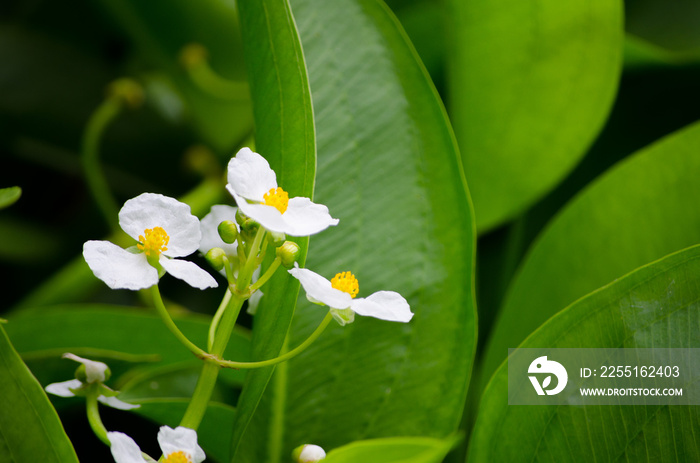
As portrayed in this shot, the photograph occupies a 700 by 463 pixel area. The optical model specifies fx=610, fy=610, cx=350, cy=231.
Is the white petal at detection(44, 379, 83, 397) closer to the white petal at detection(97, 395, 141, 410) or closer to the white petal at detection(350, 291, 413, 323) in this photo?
the white petal at detection(97, 395, 141, 410)

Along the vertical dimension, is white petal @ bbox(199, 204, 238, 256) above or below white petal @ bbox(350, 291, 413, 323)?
above

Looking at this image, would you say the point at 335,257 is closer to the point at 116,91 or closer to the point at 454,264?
the point at 454,264

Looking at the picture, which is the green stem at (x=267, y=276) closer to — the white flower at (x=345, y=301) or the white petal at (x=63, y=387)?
the white flower at (x=345, y=301)

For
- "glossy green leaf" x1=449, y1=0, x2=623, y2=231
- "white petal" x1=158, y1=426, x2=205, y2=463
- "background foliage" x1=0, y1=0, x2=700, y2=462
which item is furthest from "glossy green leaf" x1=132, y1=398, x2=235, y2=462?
"glossy green leaf" x1=449, y1=0, x2=623, y2=231

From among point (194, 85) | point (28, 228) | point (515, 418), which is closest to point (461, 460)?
point (515, 418)

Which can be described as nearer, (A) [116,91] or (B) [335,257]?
(B) [335,257]

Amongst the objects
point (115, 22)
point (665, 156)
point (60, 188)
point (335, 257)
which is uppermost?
point (115, 22)

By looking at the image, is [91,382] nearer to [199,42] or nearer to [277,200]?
[277,200]
